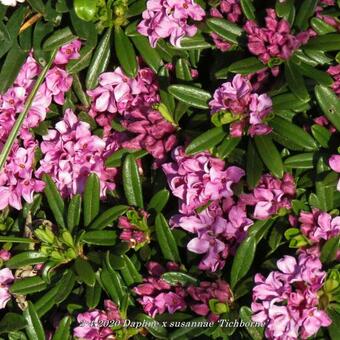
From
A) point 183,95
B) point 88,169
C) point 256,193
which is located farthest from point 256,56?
point 88,169

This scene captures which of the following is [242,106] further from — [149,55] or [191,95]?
[149,55]

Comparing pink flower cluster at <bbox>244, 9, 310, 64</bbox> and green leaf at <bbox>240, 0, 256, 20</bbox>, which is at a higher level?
green leaf at <bbox>240, 0, 256, 20</bbox>

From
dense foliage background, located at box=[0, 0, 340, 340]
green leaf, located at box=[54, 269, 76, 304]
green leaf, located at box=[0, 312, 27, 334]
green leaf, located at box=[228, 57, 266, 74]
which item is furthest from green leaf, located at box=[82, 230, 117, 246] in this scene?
green leaf, located at box=[228, 57, 266, 74]

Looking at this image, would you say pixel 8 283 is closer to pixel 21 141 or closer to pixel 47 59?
pixel 21 141

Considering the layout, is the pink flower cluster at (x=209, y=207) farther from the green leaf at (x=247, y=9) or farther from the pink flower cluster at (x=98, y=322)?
the green leaf at (x=247, y=9)

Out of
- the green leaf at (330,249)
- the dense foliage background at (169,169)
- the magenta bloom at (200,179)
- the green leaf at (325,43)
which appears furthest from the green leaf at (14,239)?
the green leaf at (325,43)

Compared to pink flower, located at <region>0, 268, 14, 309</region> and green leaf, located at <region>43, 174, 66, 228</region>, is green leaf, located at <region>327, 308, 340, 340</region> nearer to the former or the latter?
green leaf, located at <region>43, 174, 66, 228</region>
